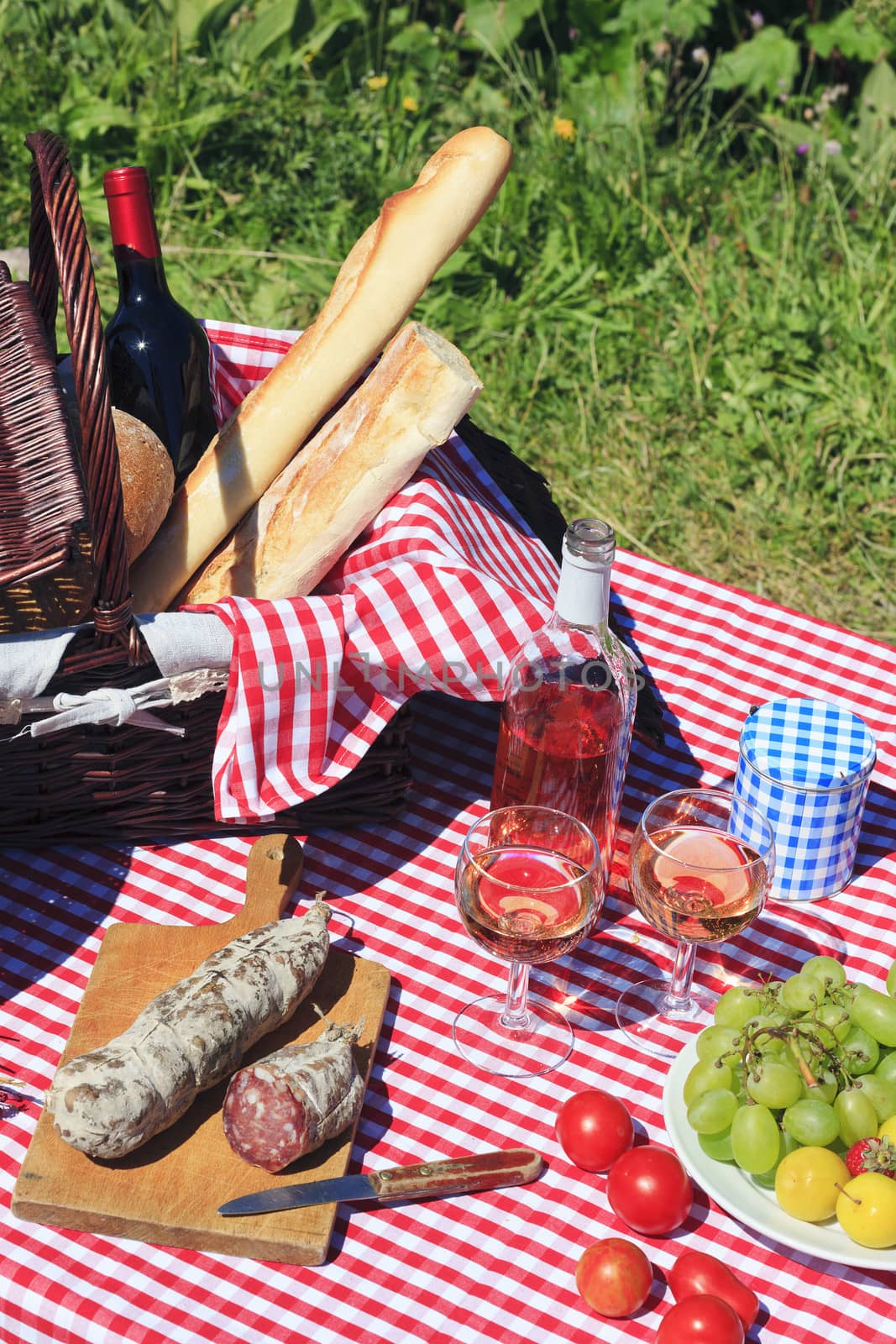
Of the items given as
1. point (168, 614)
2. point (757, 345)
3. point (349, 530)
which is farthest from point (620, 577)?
point (757, 345)

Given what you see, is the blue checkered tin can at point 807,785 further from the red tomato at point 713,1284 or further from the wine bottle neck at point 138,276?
the wine bottle neck at point 138,276

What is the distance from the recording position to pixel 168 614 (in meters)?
1.59

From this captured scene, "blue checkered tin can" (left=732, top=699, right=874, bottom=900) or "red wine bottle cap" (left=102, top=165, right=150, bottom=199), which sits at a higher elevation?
"red wine bottle cap" (left=102, top=165, right=150, bottom=199)

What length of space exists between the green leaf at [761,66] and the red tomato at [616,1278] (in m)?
4.18

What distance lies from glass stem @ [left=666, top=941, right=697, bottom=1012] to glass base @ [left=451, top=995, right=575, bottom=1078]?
128 mm

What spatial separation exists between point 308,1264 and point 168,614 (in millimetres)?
718

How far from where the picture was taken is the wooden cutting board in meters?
1.28

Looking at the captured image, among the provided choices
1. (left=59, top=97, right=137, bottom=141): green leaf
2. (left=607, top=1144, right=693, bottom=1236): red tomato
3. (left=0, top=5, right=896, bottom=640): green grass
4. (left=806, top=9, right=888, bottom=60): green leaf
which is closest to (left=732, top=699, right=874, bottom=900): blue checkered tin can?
(left=607, top=1144, right=693, bottom=1236): red tomato

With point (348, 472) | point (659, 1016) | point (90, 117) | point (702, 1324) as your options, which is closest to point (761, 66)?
point (90, 117)

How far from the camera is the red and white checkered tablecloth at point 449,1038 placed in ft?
4.16

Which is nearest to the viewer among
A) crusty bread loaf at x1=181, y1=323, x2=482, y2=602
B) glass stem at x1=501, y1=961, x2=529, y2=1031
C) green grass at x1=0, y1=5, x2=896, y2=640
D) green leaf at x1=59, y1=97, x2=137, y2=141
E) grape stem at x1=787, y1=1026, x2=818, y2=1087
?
grape stem at x1=787, y1=1026, x2=818, y2=1087

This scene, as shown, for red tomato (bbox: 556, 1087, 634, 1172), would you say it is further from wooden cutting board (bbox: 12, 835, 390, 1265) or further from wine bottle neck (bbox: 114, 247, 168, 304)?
wine bottle neck (bbox: 114, 247, 168, 304)

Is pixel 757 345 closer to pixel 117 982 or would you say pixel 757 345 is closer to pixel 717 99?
pixel 717 99

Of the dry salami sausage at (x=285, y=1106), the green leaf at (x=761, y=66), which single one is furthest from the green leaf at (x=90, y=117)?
the dry salami sausage at (x=285, y=1106)
